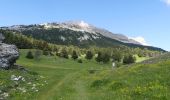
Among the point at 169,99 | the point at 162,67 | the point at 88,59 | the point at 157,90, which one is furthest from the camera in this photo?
the point at 88,59

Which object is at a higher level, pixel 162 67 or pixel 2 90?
pixel 162 67

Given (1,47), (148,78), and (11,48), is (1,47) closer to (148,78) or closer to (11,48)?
(11,48)

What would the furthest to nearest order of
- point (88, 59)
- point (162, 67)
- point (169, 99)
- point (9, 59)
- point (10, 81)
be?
1. point (88, 59)
2. point (9, 59)
3. point (10, 81)
4. point (162, 67)
5. point (169, 99)

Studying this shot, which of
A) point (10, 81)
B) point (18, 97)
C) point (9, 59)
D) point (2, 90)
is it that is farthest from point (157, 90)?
point (9, 59)

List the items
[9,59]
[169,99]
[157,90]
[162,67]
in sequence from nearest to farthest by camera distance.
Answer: [169,99], [157,90], [162,67], [9,59]

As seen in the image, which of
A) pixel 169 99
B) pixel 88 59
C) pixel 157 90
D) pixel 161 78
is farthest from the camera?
pixel 88 59

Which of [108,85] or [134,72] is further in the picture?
[134,72]

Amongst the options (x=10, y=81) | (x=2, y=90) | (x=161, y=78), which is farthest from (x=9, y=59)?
(x=161, y=78)

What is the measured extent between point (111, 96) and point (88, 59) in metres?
163

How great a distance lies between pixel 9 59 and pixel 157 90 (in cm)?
4235

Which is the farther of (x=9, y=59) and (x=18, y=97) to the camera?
(x=9, y=59)

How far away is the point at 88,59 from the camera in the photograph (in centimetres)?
19512

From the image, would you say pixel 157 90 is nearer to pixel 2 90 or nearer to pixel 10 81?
pixel 2 90

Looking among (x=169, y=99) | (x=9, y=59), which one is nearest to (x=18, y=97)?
(x=169, y=99)
